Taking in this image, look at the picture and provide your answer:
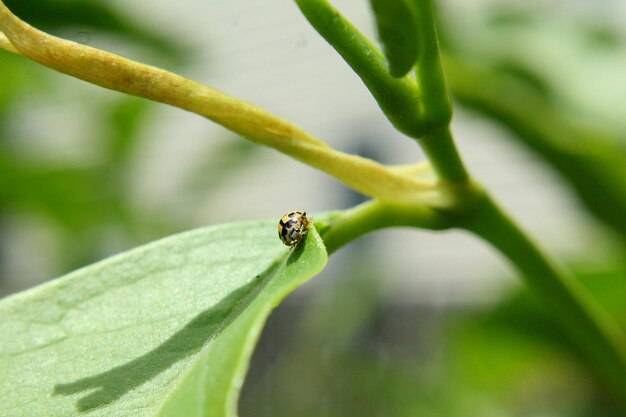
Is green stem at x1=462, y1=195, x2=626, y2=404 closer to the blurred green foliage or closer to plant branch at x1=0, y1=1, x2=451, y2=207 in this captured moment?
plant branch at x1=0, y1=1, x2=451, y2=207

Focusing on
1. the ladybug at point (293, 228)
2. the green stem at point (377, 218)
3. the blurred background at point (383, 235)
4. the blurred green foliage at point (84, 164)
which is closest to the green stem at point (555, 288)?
the green stem at point (377, 218)

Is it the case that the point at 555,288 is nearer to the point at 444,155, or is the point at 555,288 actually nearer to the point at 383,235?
the point at 444,155

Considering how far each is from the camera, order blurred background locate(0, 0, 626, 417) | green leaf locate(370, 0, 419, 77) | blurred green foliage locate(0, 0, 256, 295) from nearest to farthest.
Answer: green leaf locate(370, 0, 419, 77) → blurred background locate(0, 0, 626, 417) → blurred green foliage locate(0, 0, 256, 295)

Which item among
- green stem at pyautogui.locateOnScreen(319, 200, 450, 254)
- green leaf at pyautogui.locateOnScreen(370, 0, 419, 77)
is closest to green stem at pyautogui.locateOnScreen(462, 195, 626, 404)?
green stem at pyautogui.locateOnScreen(319, 200, 450, 254)

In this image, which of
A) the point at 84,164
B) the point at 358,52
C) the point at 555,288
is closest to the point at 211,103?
the point at 358,52

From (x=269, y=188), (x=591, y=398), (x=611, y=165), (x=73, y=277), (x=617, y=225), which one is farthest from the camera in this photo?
(x=269, y=188)

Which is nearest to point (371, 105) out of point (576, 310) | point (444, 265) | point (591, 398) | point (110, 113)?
point (444, 265)

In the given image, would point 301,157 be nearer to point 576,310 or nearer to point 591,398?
point 576,310
